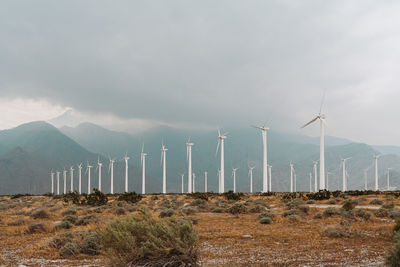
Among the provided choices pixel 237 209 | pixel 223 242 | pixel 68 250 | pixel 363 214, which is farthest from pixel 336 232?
pixel 237 209

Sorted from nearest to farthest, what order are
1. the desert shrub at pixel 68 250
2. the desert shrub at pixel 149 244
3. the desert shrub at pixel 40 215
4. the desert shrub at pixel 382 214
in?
1. the desert shrub at pixel 149 244
2. the desert shrub at pixel 68 250
3. the desert shrub at pixel 382 214
4. the desert shrub at pixel 40 215

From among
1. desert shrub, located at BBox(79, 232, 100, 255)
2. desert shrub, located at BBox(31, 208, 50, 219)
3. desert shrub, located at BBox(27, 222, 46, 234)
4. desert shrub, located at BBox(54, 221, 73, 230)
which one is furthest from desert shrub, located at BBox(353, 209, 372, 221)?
desert shrub, located at BBox(31, 208, 50, 219)

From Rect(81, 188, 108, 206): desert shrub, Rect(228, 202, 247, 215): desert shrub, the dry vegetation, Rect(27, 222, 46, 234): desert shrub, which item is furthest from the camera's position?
Rect(81, 188, 108, 206): desert shrub

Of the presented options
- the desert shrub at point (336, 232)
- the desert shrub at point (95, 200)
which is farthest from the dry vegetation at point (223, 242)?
the desert shrub at point (95, 200)

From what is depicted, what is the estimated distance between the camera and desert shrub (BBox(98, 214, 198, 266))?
35.9 feet

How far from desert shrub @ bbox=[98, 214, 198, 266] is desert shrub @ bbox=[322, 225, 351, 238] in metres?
8.89

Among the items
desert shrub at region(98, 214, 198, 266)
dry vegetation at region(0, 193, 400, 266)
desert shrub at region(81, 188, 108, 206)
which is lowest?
desert shrub at region(81, 188, 108, 206)

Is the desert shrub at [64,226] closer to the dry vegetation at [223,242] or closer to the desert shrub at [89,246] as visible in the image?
the dry vegetation at [223,242]

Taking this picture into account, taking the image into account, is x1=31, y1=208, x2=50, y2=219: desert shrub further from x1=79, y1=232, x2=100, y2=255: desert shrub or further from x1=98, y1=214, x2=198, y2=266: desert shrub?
x1=98, y1=214, x2=198, y2=266: desert shrub

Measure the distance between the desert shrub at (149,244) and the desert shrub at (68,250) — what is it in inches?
156

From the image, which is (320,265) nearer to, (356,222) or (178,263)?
(178,263)

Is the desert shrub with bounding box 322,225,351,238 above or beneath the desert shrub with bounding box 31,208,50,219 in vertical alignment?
above

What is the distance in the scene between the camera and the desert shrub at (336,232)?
1752 centimetres

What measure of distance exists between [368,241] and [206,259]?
25.6 ft
